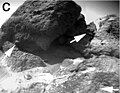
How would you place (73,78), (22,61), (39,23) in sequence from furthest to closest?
(39,23) < (22,61) < (73,78)

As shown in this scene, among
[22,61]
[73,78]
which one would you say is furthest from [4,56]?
[73,78]

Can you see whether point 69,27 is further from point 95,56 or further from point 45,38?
point 95,56

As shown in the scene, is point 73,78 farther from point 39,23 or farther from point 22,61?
point 39,23

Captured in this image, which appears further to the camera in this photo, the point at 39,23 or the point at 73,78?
the point at 39,23

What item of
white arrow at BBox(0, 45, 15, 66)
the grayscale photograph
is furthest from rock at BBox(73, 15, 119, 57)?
white arrow at BBox(0, 45, 15, 66)

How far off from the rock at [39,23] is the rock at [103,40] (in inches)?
67.0

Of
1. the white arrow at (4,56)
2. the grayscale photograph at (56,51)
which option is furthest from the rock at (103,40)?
the white arrow at (4,56)

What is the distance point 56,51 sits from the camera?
16.9 meters

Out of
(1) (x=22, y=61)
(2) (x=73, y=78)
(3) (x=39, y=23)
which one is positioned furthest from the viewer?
(3) (x=39, y=23)

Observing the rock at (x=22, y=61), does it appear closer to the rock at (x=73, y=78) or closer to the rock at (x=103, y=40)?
the rock at (x=73, y=78)

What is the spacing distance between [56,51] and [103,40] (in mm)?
4030

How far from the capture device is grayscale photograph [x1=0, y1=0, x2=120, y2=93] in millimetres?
12281

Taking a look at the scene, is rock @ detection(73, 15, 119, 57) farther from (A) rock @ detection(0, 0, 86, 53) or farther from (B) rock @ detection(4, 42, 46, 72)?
(B) rock @ detection(4, 42, 46, 72)

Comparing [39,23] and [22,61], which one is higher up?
[39,23]
